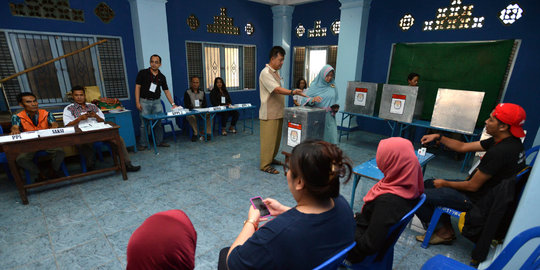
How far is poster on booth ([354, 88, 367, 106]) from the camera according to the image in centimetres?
470

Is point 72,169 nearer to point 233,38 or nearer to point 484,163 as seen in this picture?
point 233,38

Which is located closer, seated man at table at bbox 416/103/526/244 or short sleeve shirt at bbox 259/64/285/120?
seated man at table at bbox 416/103/526/244

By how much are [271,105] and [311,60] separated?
13.0ft

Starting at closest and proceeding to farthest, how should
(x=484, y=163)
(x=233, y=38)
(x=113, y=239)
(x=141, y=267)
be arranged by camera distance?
(x=141, y=267) → (x=484, y=163) → (x=113, y=239) → (x=233, y=38)

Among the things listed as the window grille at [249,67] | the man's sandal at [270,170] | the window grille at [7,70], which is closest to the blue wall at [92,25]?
the window grille at [7,70]

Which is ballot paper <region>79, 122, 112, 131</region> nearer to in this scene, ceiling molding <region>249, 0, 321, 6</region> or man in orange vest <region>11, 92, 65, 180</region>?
man in orange vest <region>11, 92, 65, 180</region>

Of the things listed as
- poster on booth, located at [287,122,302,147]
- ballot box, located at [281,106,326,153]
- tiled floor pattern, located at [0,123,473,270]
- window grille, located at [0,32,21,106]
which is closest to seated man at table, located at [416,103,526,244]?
tiled floor pattern, located at [0,123,473,270]

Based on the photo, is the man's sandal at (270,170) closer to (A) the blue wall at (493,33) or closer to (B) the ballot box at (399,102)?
(B) the ballot box at (399,102)

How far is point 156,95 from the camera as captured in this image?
4.38 m

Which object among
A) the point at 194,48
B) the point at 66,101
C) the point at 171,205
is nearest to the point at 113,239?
the point at 171,205

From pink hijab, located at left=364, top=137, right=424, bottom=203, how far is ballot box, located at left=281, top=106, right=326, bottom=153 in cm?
125

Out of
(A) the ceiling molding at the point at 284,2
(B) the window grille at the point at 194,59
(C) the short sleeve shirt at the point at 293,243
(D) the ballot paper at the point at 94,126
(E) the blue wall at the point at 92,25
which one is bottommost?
(D) the ballot paper at the point at 94,126

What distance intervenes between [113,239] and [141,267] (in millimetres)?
1787

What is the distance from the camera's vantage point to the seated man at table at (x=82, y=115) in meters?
3.28
